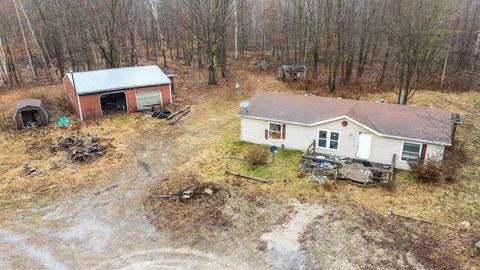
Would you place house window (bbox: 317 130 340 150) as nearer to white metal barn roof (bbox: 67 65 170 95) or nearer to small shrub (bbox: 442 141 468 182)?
small shrub (bbox: 442 141 468 182)

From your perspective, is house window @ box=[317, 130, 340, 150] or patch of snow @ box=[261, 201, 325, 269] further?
house window @ box=[317, 130, 340, 150]

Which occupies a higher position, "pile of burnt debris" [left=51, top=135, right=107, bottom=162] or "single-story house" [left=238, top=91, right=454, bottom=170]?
"single-story house" [left=238, top=91, right=454, bottom=170]

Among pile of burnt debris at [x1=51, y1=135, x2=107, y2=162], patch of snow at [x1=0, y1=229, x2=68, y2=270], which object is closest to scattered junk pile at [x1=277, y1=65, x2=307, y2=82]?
pile of burnt debris at [x1=51, y1=135, x2=107, y2=162]

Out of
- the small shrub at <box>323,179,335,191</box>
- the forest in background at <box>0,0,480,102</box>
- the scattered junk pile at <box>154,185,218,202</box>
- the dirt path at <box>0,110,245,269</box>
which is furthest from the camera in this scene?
the forest in background at <box>0,0,480,102</box>

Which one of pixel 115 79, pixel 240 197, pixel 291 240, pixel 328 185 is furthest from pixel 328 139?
pixel 115 79

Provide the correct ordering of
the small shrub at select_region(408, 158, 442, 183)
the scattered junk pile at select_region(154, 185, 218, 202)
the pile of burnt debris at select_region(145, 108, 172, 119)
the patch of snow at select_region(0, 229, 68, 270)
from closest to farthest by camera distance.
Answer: the patch of snow at select_region(0, 229, 68, 270)
the scattered junk pile at select_region(154, 185, 218, 202)
the small shrub at select_region(408, 158, 442, 183)
the pile of burnt debris at select_region(145, 108, 172, 119)

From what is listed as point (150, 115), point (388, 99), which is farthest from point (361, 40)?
point (150, 115)

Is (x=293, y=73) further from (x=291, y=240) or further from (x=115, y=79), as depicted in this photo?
(x=291, y=240)

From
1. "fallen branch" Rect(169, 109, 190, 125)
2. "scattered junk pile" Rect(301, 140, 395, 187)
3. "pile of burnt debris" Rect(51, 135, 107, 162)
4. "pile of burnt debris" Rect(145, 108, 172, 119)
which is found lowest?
"scattered junk pile" Rect(301, 140, 395, 187)

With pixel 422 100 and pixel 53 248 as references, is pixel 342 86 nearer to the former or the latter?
pixel 422 100
